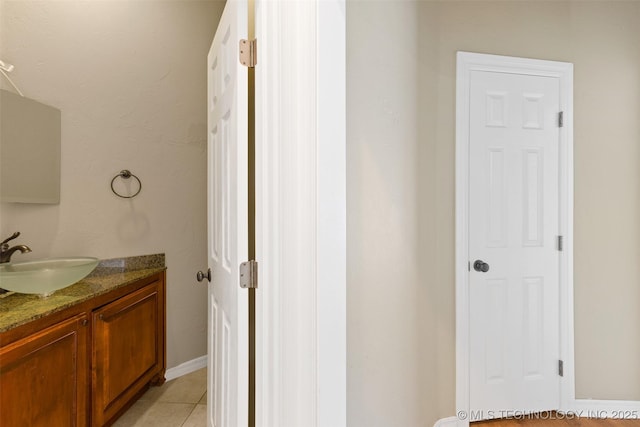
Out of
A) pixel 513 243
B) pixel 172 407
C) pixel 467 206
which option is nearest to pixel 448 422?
pixel 513 243

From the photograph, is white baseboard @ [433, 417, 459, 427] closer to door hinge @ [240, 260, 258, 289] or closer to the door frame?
the door frame

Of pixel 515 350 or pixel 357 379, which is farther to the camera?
pixel 515 350

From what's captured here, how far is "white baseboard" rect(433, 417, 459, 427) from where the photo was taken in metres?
1.77

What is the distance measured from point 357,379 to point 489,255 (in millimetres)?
1300

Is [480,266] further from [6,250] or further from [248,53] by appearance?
[6,250]

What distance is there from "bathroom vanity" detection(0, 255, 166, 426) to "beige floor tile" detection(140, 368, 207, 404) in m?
0.07

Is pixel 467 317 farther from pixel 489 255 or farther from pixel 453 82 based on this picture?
pixel 453 82

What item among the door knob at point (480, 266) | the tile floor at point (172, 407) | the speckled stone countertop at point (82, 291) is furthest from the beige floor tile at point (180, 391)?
the door knob at point (480, 266)

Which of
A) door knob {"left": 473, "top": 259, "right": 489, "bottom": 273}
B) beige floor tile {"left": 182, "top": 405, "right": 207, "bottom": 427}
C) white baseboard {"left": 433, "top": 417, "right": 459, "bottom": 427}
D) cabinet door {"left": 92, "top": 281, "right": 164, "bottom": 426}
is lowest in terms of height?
beige floor tile {"left": 182, "top": 405, "right": 207, "bottom": 427}

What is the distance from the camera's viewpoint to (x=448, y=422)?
1.79 meters

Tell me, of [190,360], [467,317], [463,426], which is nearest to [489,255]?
[467,317]

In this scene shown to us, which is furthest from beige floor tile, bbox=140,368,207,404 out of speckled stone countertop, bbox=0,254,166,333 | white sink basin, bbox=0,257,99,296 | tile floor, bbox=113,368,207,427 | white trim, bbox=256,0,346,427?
white trim, bbox=256,0,346,427

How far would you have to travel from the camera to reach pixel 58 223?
2.00 metres

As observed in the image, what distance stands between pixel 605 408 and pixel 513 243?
118 cm
